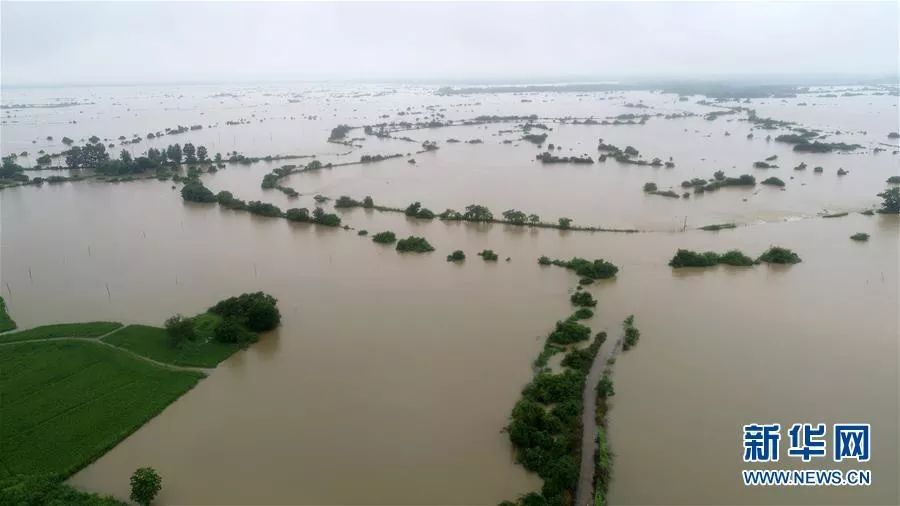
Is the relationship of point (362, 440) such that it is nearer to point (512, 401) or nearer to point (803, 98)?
point (512, 401)

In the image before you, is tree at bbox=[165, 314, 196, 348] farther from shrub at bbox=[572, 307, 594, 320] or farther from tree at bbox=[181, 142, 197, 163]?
tree at bbox=[181, 142, 197, 163]

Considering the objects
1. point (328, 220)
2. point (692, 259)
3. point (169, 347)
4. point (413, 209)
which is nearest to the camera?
point (169, 347)

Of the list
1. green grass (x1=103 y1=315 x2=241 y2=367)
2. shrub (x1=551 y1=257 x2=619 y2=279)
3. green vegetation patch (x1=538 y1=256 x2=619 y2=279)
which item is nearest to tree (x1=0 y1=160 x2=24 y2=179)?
green grass (x1=103 y1=315 x2=241 y2=367)

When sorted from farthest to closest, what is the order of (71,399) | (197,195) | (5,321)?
1. (197,195)
2. (5,321)
3. (71,399)

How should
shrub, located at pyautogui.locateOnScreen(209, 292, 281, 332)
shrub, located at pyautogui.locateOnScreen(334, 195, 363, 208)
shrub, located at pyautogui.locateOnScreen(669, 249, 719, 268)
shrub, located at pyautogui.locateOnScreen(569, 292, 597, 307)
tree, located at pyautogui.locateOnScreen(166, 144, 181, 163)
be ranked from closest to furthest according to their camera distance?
shrub, located at pyautogui.locateOnScreen(209, 292, 281, 332), shrub, located at pyautogui.locateOnScreen(569, 292, 597, 307), shrub, located at pyautogui.locateOnScreen(669, 249, 719, 268), shrub, located at pyautogui.locateOnScreen(334, 195, 363, 208), tree, located at pyautogui.locateOnScreen(166, 144, 181, 163)

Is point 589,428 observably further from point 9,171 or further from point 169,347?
point 9,171

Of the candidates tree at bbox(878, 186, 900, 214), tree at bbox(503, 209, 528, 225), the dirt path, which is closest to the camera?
the dirt path

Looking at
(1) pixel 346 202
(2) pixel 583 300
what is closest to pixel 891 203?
(2) pixel 583 300
